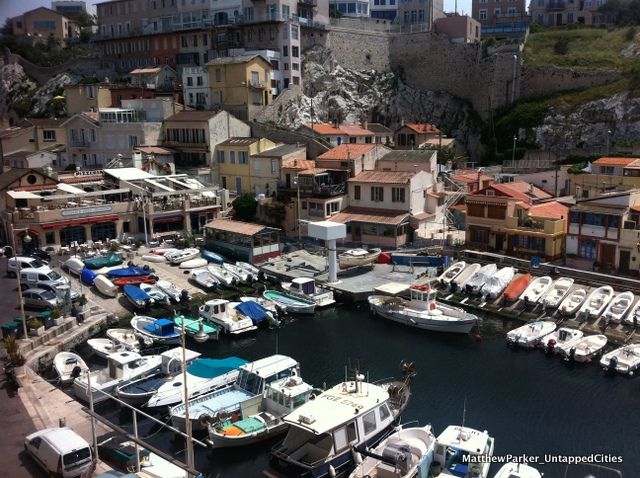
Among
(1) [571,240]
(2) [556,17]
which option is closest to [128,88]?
(1) [571,240]

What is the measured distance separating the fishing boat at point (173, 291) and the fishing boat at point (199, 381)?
10044 mm

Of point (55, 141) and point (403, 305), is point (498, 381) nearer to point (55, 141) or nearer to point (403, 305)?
point (403, 305)

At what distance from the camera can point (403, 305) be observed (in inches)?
1309

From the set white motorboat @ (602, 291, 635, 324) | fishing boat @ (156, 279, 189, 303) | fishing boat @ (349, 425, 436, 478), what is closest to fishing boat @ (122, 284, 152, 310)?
fishing boat @ (156, 279, 189, 303)

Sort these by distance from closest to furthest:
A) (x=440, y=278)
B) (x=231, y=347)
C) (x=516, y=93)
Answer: (x=231, y=347), (x=440, y=278), (x=516, y=93)

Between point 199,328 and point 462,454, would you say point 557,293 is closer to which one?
point 462,454

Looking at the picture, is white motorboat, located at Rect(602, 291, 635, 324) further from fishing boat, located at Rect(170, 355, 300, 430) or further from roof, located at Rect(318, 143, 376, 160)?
roof, located at Rect(318, 143, 376, 160)

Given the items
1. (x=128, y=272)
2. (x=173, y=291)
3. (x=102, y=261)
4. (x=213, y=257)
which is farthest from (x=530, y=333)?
(x=102, y=261)

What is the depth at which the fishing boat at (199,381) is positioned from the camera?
23016 mm

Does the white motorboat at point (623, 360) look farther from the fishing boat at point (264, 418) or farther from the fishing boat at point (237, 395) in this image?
the fishing boat at point (237, 395)

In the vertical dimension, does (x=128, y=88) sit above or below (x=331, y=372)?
above

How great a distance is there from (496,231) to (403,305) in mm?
10738

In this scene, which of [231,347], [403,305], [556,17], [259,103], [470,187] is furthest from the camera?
[556,17]

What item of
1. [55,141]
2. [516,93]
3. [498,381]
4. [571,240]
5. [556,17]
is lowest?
[498,381]
